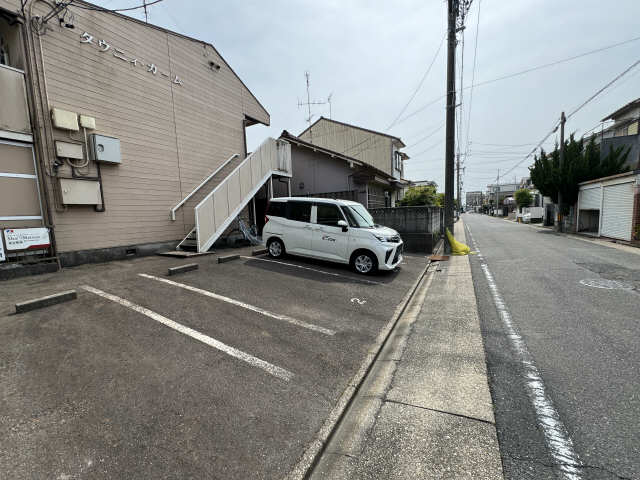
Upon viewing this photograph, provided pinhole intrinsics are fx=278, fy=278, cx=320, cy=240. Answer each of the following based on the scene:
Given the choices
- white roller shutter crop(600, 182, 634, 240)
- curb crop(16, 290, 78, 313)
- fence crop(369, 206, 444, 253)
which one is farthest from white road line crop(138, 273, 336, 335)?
white roller shutter crop(600, 182, 634, 240)

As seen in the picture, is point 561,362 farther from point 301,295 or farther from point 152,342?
point 152,342

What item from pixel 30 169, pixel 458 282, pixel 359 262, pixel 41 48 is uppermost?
pixel 41 48

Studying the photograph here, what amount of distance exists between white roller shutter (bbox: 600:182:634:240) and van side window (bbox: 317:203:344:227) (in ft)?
43.8

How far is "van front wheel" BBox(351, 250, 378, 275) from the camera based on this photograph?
6.88m

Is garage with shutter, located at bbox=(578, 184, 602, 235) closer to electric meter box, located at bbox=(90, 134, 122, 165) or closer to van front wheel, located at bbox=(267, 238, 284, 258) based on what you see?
van front wheel, located at bbox=(267, 238, 284, 258)

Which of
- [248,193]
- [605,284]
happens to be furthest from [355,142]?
[605,284]

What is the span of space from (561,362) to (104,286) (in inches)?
274

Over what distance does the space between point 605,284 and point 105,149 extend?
1212 cm

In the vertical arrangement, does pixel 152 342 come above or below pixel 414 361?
above

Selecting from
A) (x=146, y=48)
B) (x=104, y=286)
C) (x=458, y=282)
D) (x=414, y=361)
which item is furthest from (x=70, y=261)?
(x=458, y=282)

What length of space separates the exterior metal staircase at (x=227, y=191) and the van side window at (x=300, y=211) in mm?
2458

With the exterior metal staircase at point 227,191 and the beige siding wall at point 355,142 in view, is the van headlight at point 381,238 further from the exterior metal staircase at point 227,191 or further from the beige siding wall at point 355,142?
the beige siding wall at point 355,142

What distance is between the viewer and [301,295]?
5293 mm

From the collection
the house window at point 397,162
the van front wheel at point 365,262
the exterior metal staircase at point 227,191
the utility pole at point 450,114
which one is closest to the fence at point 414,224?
the utility pole at point 450,114
